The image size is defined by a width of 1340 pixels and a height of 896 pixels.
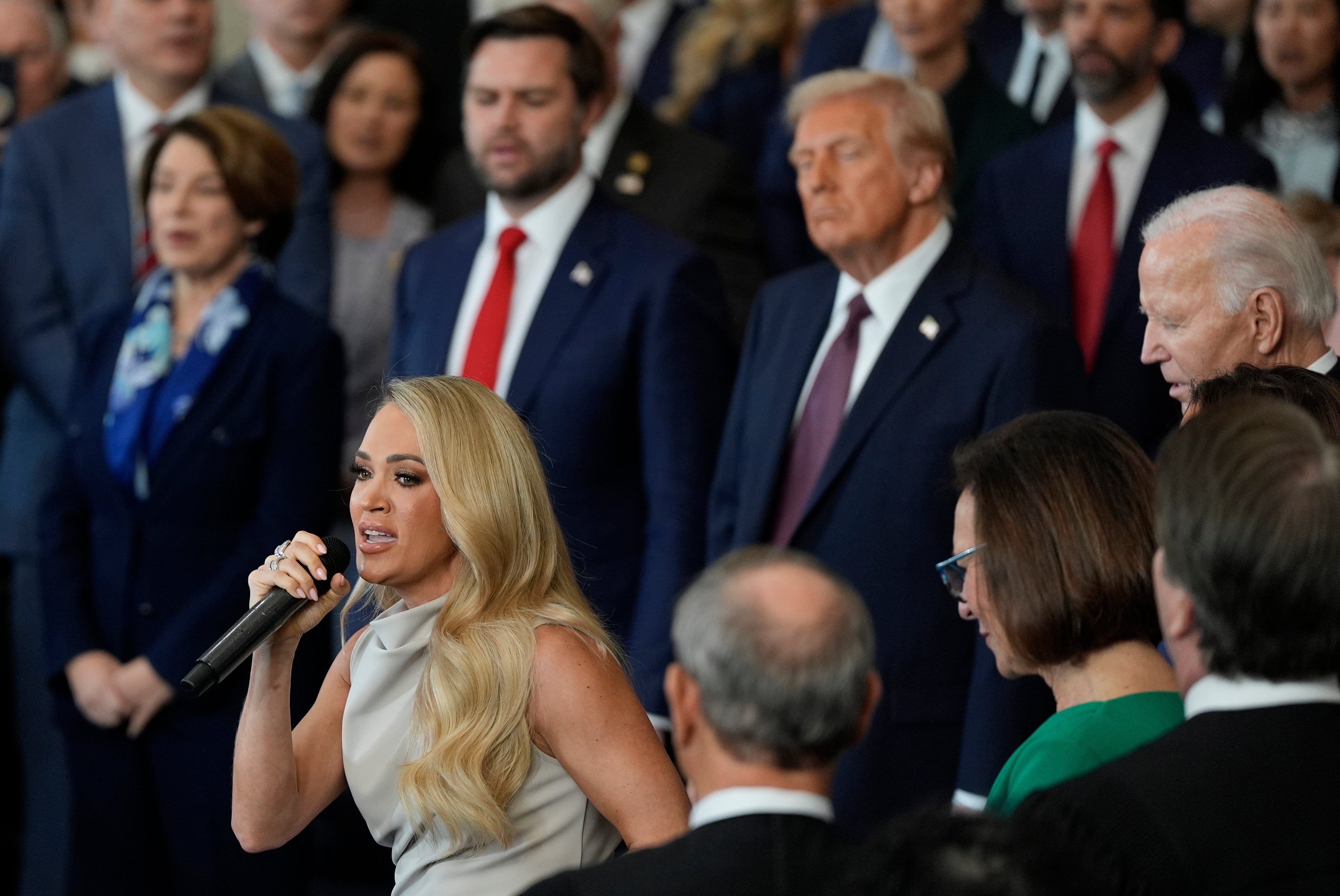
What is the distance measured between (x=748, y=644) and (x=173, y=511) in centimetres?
248

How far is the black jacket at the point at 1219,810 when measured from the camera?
5.51 feet

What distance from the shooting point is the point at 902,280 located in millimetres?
3580

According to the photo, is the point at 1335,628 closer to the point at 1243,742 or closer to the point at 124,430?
the point at 1243,742

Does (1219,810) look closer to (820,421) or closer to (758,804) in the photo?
(758,804)

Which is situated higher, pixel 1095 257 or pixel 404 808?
pixel 1095 257

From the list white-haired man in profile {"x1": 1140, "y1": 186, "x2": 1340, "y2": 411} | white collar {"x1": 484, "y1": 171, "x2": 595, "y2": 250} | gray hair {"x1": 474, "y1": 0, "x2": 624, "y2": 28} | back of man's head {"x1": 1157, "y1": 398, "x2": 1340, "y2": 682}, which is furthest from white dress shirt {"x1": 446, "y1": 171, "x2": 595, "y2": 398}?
back of man's head {"x1": 1157, "y1": 398, "x2": 1340, "y2": 682}

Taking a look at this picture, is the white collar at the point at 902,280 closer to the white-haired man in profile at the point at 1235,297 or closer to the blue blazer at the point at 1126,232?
the blue blazer at the point at 1126,232

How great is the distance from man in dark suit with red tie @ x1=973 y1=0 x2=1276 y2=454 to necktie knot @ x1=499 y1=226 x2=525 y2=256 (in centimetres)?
115

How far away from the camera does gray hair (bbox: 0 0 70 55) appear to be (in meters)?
5.08

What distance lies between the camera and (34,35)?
523 cm

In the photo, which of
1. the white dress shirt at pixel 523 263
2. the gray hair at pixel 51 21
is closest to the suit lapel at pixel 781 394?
the white dress shirt at pixel 523 263

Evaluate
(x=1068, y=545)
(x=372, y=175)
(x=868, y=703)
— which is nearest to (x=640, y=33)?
(x=372, y=175)

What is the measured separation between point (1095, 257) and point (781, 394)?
3.18 feet

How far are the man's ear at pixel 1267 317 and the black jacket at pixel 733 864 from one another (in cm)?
140
